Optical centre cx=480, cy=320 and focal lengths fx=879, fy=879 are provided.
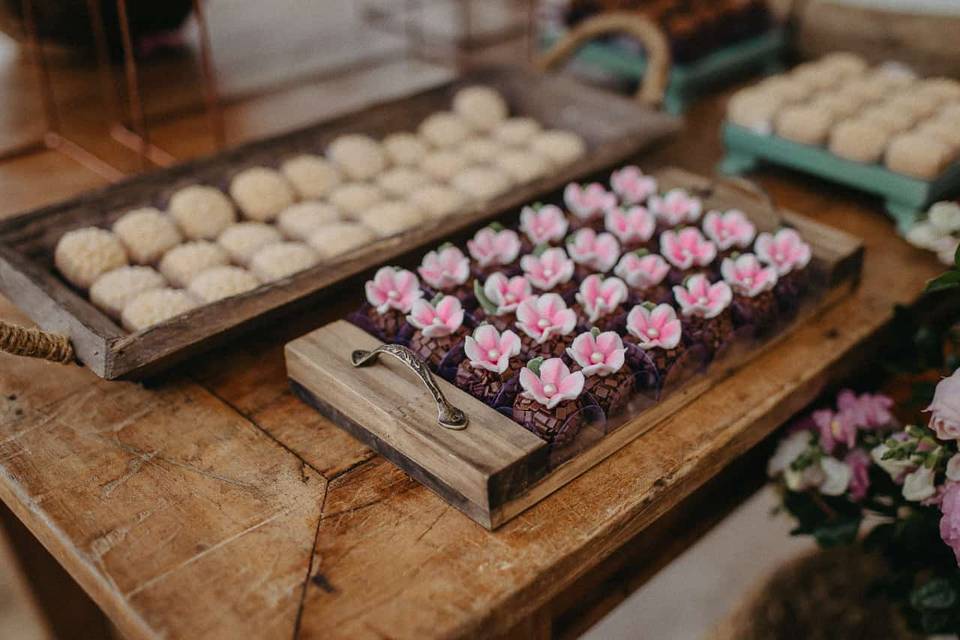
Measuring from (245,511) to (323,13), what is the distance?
204 cm

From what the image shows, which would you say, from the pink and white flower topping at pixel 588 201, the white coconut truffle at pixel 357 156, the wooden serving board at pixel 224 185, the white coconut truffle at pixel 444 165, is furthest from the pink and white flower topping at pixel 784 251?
the white coconut truffle at pixel 357 156

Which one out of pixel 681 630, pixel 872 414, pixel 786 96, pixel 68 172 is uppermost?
pixel 786 96

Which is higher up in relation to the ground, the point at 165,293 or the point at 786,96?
the point at 786,96

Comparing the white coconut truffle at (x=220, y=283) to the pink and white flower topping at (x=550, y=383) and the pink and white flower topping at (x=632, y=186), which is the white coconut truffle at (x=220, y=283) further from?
the pink and white flower topping at (x=632, y=186)

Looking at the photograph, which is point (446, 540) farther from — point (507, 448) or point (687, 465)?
point (687, 465)

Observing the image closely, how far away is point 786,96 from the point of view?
1710mm

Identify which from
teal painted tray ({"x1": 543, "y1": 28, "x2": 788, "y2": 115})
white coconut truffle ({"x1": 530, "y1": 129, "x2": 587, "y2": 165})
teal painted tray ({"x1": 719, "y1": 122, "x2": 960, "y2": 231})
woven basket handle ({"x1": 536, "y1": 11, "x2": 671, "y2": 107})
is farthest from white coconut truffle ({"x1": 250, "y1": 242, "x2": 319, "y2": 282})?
teal painted tray ({"x1": 543, "y1": 28, "x2": 788, "y2": 115})

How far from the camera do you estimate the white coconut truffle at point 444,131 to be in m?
1.71

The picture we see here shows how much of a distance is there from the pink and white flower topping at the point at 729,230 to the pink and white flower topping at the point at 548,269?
0.23 metres

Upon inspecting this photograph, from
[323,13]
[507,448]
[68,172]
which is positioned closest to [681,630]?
[507,448]

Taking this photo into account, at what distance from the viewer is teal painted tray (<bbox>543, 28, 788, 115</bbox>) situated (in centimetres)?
202

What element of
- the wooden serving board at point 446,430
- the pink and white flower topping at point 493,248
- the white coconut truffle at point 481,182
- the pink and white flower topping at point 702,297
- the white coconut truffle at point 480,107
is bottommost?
the wooden serving board at point 446,430

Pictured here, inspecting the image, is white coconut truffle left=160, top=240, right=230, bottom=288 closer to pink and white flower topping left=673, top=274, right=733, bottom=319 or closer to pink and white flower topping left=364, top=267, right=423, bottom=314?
pink and white flower topping left=364, top=267, right=423, bottom=314

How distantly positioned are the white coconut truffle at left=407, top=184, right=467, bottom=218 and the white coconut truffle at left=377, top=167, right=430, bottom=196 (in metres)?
0.03
